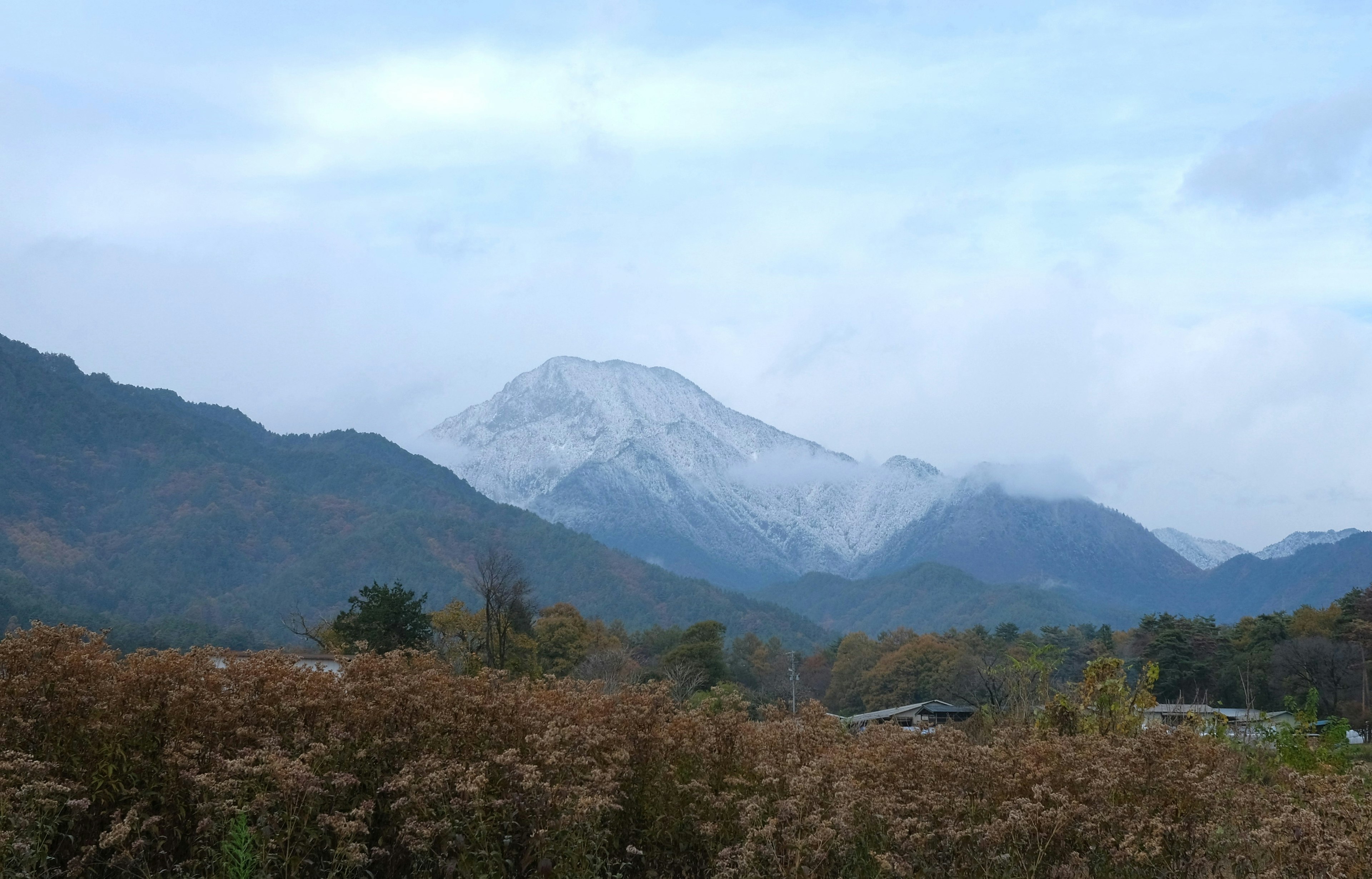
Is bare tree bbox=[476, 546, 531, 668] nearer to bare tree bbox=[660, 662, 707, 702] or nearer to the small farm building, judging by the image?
bare tree bbox=[660, 662, 707, 702]

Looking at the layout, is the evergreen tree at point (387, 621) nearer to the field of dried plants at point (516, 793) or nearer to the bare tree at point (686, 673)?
the bare tree at point (686, 673)

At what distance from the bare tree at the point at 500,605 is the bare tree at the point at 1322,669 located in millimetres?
38744

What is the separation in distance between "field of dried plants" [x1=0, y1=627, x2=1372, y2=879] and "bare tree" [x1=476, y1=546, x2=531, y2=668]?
98.9ft

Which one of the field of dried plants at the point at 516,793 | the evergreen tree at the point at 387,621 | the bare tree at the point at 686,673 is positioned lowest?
the bare tree at the point at 686,673

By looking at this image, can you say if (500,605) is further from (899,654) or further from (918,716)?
(899,654)

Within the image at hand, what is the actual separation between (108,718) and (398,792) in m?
1.65

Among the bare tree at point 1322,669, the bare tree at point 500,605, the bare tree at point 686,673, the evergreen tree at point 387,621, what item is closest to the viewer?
the evergreen tree at point 387,621

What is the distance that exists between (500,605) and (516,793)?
4132 centimetres

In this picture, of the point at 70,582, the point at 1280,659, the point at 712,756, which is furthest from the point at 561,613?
the point at 70,582

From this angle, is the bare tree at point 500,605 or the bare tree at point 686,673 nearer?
the bare tree at point 500,605

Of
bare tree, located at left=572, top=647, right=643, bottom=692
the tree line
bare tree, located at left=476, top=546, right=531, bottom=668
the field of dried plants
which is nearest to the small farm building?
the tree line

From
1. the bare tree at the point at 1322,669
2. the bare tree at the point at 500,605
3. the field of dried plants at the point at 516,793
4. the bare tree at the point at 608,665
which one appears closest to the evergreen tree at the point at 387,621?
the bare tree at the point at 500,605

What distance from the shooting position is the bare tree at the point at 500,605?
4297 cm

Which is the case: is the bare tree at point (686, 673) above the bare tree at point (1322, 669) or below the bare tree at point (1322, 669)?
below
